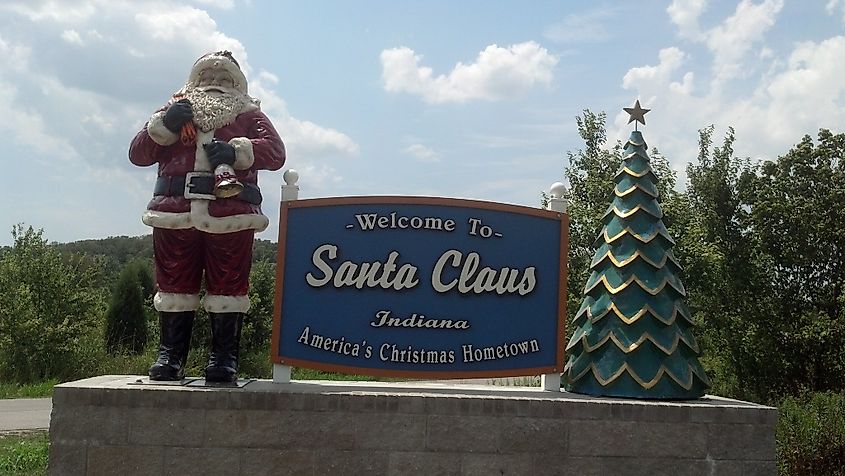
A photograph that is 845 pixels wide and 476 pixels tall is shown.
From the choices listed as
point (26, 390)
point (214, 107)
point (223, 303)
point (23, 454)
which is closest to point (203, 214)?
point (223, 303)

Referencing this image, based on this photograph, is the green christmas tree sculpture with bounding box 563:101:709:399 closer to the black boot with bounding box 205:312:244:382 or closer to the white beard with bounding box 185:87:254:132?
the black boot with bounding box 205:312:244:382

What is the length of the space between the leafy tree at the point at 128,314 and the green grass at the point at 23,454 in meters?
15.9

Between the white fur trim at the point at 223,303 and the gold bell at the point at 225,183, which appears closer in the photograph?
the gold bell at the point at 225,183

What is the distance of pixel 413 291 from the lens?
534cm

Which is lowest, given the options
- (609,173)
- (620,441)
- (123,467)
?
(123,467)

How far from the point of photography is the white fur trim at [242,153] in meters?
5.02

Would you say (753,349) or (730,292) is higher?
(730,292)

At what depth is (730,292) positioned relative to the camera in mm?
12758

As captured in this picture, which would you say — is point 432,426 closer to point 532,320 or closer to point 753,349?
point 532,320

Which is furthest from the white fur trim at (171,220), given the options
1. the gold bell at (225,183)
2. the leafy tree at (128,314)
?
the leafy tree at (128,314)

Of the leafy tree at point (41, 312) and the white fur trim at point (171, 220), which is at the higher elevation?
the white fur trim at point (171, 220)

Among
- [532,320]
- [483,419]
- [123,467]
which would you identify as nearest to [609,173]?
[532,320]

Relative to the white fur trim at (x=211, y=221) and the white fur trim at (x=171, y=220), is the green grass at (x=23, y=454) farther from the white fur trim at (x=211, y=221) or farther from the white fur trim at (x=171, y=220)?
the white fur trim at (x=211, y=221)

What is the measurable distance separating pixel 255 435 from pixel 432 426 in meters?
1.13
